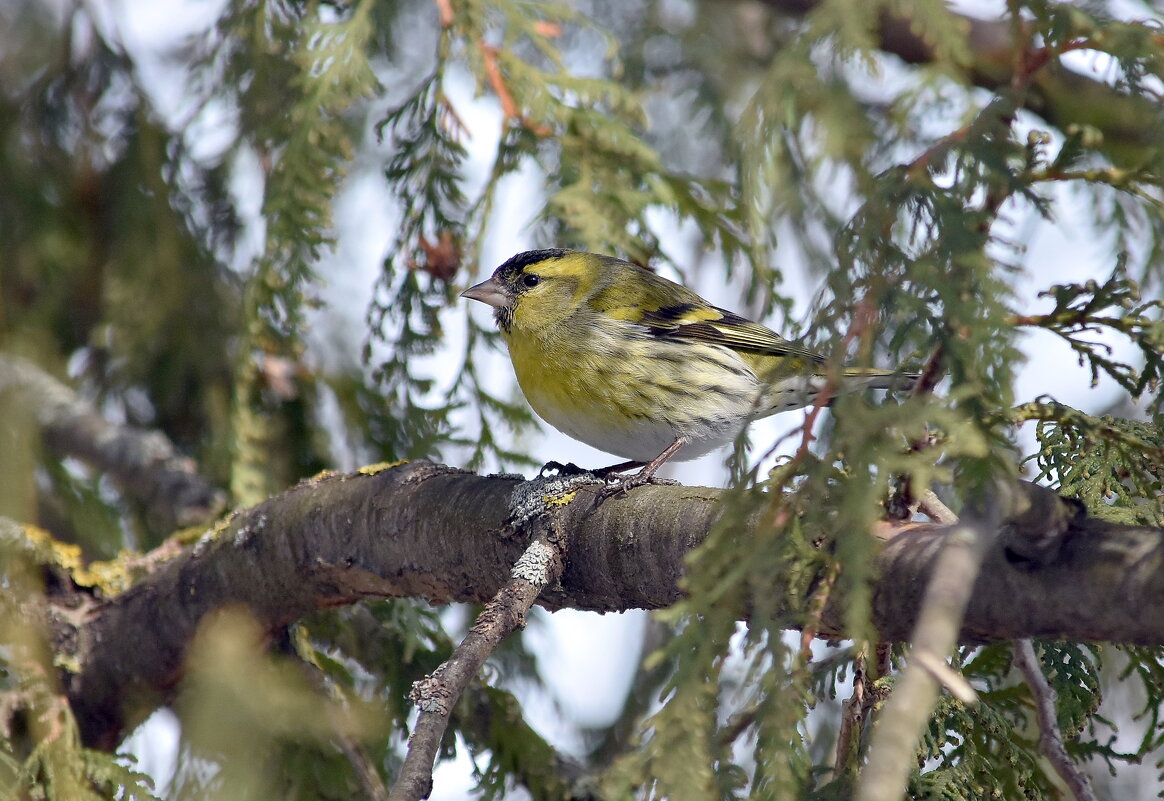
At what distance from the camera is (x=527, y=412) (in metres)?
3.75

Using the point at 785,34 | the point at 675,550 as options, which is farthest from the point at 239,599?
the point at 785,34

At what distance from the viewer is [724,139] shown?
4434 millimetres

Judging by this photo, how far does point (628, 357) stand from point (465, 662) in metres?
1.98

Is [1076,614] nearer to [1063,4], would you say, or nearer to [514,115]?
[1063,4]

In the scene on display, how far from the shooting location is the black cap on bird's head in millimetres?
3893

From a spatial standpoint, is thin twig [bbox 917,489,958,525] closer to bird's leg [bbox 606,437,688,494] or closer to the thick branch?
the thick branch

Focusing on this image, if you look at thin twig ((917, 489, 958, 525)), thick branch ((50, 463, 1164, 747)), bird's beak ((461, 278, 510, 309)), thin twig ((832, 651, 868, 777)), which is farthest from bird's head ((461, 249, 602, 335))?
thin twig ((832, 651, 868, 777))

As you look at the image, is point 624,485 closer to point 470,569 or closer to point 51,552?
point 470,569

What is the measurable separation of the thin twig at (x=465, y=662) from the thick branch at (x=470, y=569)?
147mm

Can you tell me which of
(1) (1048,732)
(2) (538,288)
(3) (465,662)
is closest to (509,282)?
(2) (538,288)

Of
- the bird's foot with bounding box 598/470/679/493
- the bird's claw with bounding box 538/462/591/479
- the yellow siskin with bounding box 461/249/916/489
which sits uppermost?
the yellow siskin with bounding box 461/249/916/489

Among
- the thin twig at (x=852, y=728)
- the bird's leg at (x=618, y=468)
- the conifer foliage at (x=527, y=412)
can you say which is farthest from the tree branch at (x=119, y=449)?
the thin twig at (x=852, y=728)

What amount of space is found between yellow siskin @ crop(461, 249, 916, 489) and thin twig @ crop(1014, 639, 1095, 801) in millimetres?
1347

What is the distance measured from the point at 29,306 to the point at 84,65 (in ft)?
3.28
